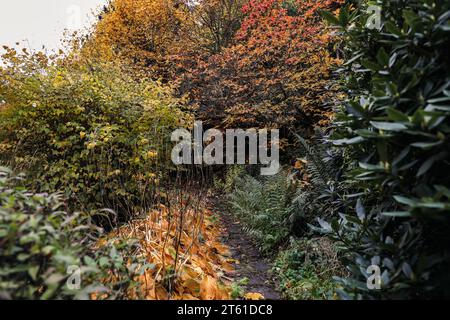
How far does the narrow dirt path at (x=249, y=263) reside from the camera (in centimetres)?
344

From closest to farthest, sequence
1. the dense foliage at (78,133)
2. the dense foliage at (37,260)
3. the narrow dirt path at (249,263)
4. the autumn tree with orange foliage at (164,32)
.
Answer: the dense foliage at (37,260), the narrow dirt path at (249,263), the dense foliage at (78,133), the autumn tree with orange foliage at (164,32)

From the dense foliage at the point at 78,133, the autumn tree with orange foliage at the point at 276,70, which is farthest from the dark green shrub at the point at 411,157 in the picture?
the autumn tree with orange foliage at the point at 276,70

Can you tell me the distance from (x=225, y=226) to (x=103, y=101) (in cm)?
330

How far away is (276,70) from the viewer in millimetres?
7789

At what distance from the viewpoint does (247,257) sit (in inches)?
177

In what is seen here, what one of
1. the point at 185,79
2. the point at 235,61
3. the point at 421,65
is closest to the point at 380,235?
the point at 421,65

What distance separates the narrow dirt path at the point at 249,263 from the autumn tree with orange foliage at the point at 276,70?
3311mm

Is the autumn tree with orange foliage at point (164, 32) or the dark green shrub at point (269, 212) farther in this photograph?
the autumn tree with orange foliage at point (164, 32)

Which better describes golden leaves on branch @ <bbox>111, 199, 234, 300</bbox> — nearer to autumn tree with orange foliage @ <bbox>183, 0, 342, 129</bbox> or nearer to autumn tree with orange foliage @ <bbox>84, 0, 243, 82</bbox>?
autumn tree with orange foliage @ <bbox>183, 0, 342, 129</bbox>

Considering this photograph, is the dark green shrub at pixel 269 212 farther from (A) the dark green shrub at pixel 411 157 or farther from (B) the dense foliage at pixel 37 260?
(B) the dense foliage at pixel 37 260

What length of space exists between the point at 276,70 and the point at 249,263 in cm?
521

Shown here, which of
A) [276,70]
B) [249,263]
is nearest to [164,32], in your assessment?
[276,70]

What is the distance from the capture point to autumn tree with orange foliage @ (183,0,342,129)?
7.52 m

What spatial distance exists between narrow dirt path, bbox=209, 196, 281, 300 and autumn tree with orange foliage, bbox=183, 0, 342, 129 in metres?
3.31
